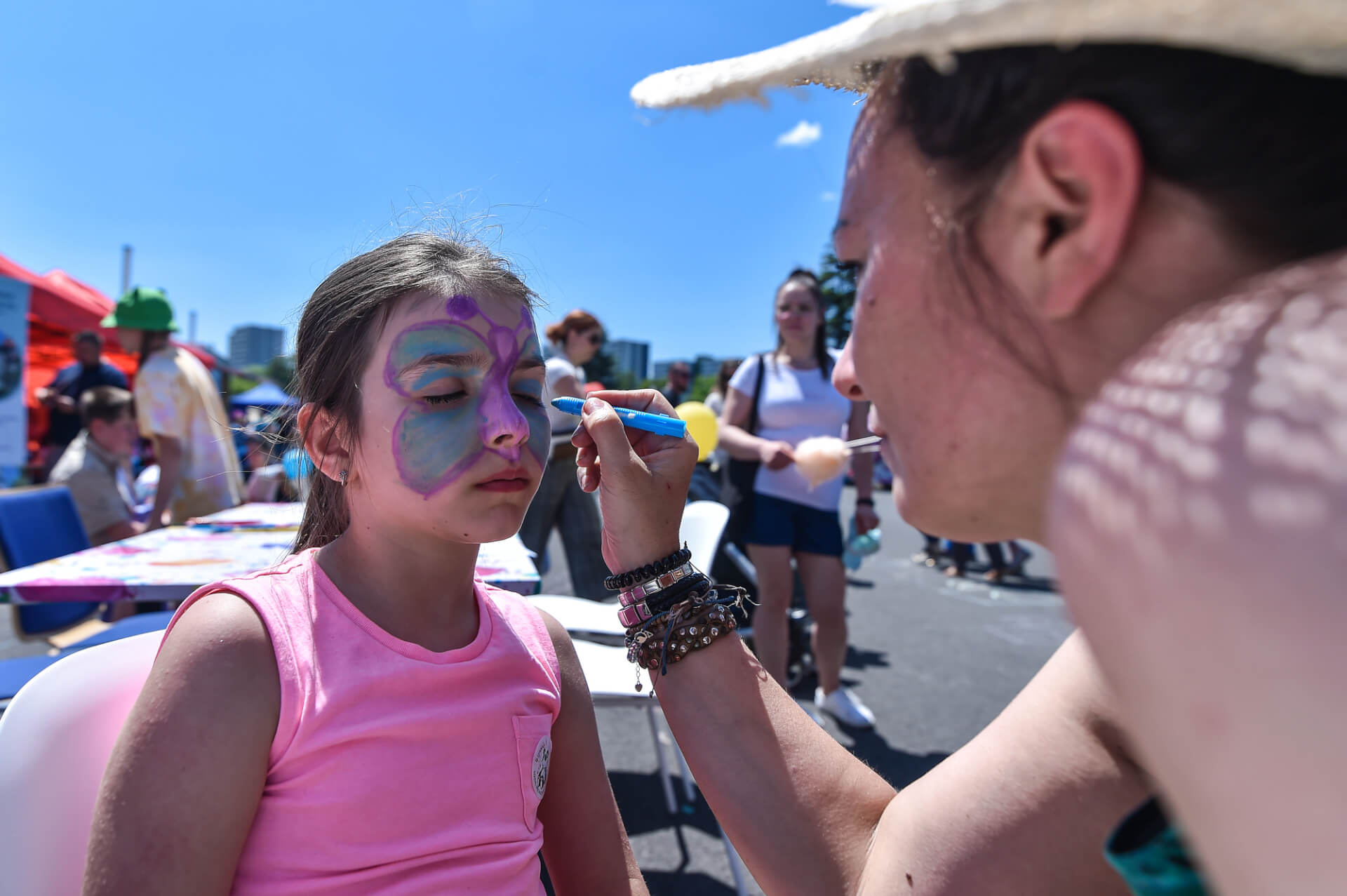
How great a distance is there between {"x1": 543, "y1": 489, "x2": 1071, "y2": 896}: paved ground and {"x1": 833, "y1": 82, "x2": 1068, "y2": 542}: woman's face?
7.5 inches

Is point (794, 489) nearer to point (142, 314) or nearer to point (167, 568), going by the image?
point (167, 568)

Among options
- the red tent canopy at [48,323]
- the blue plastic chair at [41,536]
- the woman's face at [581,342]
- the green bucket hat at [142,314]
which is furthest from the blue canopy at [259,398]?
the woman's face at [581,342]

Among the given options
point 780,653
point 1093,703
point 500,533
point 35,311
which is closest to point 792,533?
point 780,653

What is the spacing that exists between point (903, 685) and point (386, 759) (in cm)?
341

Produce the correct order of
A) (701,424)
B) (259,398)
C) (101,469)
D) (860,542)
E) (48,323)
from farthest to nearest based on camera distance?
(259,398)
(48,323)
(101,469)
(860,542)
(701,424)

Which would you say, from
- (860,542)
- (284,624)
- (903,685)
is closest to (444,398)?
(284,624)

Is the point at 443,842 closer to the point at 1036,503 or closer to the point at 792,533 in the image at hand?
the point at 1036,503

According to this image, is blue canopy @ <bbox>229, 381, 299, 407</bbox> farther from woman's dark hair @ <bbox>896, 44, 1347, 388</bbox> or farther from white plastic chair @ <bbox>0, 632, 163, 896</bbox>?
woman's dark hair @ <bbox>896, 44, 1347, 388</bbox>

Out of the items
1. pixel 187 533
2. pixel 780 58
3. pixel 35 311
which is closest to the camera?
pixel 780 58

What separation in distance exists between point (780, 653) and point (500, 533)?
7.23ft

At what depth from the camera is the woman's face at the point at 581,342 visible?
404cm

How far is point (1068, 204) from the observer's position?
1.57ft

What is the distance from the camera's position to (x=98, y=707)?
1005 millimetres

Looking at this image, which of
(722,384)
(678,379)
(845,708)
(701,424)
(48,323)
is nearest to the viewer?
(701,424)
